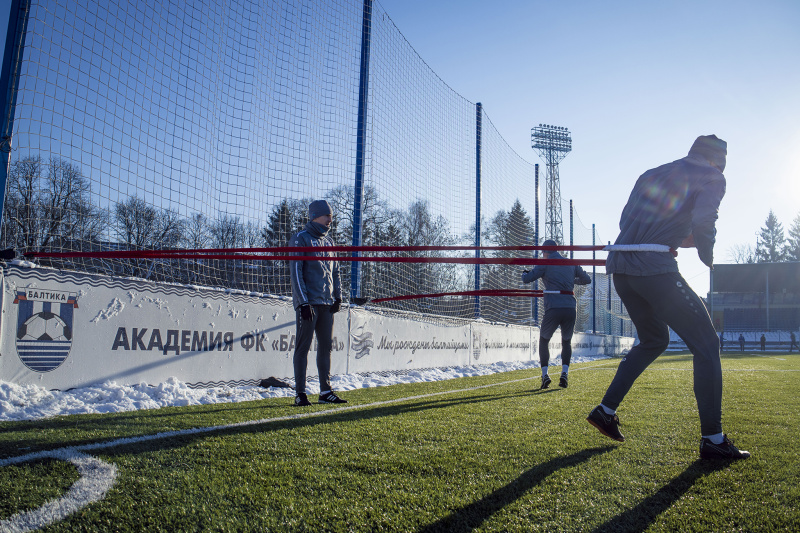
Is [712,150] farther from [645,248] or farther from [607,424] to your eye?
[607,424]

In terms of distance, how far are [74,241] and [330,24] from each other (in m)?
5.76

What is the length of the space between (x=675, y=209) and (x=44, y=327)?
470 centimetres

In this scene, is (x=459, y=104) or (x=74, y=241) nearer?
(x=74, y=241)

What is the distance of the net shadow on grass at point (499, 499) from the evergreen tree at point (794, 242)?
87660 millimetres

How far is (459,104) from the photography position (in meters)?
13.8

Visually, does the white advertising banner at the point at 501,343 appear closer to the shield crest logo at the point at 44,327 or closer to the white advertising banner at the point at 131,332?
the white advertising banner at the point at 131,332

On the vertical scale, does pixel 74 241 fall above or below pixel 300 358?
above

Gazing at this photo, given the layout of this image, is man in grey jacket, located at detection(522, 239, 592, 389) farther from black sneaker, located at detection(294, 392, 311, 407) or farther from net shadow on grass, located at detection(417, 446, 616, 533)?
net shadow on grass, located at detection(417, 446, 616, 533)

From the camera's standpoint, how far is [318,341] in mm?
5043

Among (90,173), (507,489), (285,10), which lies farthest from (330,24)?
(507,489)

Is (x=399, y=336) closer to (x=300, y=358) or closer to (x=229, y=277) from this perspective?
(x=229, y=277)

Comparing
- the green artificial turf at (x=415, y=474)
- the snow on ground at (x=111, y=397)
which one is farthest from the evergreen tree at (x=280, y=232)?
the green artificial turf at (x=415, y=474)

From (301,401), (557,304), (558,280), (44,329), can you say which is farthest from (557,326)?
(44,329)

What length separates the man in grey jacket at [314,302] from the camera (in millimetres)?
→ 4820
